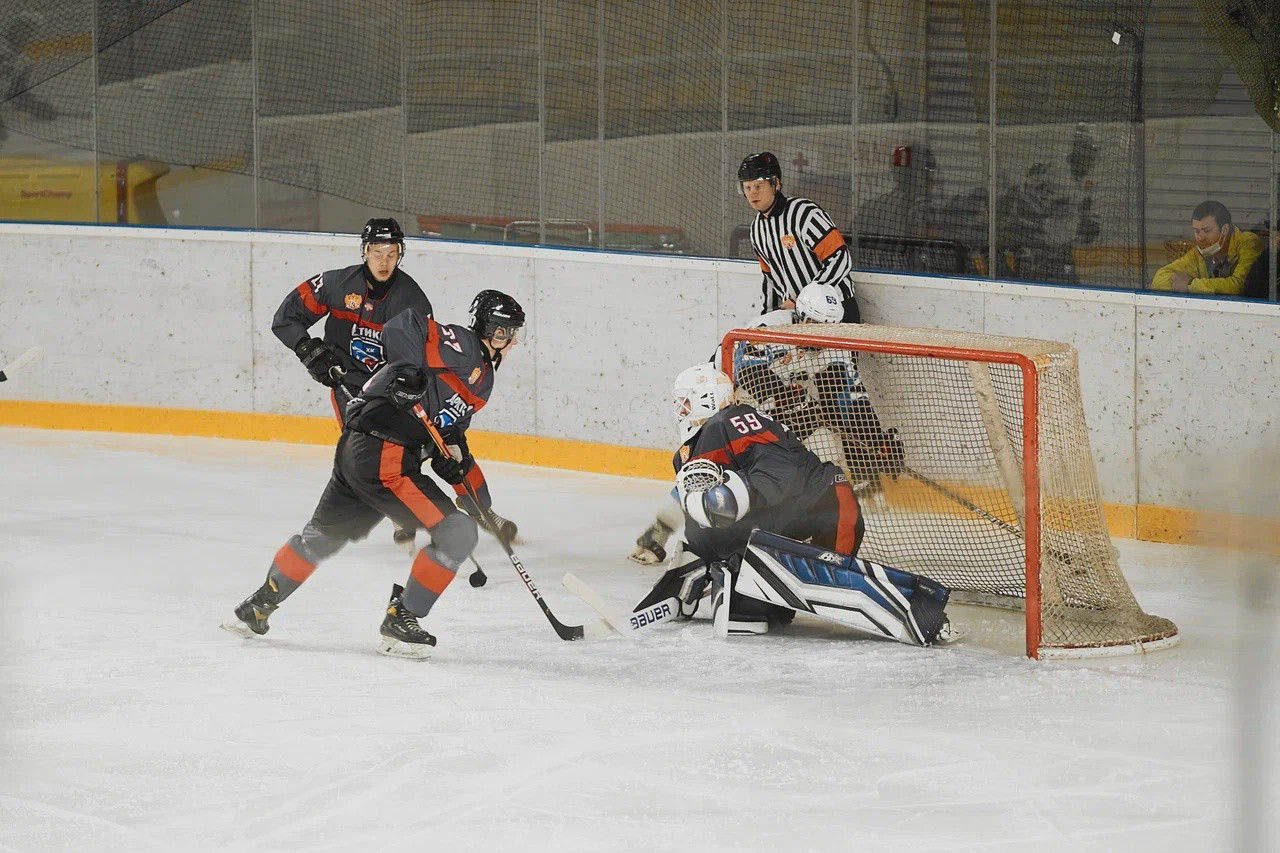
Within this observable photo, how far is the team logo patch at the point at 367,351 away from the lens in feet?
17.7

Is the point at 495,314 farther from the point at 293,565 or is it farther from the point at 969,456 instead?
the point at 969,456

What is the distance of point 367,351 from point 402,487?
4.31 feet

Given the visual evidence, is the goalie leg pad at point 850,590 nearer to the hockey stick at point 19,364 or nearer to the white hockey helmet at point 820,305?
the white hockey helmet at point 820,305

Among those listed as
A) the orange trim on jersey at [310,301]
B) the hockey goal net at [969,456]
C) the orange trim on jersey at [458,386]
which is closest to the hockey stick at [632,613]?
the orange trim on jersey at [458,386]

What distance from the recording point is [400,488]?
4164mm

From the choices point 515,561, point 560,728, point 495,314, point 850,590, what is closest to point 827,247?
point 495,314

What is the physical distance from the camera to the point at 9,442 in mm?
7445

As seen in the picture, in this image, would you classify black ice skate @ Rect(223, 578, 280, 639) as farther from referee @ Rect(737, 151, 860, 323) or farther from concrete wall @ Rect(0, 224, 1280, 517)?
concrete wall @ Rect(0, 224, 1280, 517)

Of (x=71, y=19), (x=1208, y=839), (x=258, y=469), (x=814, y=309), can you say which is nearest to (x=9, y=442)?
(x=258, y=469)

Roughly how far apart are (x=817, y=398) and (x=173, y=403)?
3.79 m

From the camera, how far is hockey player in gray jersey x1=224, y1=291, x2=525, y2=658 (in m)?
4.16

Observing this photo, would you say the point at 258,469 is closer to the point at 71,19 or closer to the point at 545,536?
the point at 545,536

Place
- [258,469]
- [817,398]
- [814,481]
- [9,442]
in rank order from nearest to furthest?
[814,481]
[817,398]
[258,469]
[9,442]

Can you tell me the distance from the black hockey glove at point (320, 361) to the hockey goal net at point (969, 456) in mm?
1237
